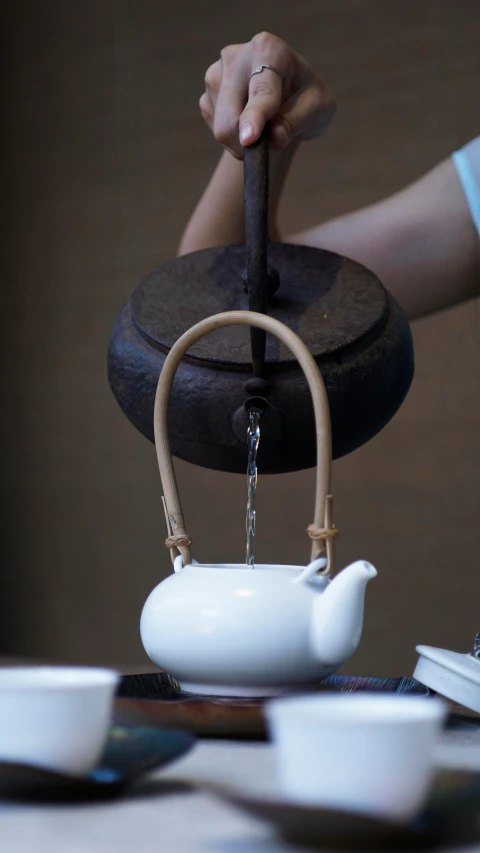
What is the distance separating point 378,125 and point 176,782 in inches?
113

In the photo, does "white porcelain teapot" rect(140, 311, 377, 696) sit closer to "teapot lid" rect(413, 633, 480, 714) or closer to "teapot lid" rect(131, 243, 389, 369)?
"teapot lid" rect(413, 633, 480, 714)

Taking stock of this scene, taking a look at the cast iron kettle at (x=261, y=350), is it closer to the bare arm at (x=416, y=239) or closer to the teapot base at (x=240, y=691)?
the teapot base at (x=240, y=691)

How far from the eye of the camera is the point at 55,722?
0.39 metres

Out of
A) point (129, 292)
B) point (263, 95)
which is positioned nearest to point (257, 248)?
point (263, 95)

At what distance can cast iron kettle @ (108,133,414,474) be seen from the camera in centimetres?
84

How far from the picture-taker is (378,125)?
3.06m

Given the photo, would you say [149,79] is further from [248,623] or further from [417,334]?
[248,623]

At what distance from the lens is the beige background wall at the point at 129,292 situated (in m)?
2.96

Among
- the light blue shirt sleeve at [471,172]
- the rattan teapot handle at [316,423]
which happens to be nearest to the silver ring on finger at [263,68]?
the rattan teapot handle at [316,423]

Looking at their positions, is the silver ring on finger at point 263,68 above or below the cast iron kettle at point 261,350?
above

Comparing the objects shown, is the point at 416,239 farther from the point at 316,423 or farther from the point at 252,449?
the point at 316,423

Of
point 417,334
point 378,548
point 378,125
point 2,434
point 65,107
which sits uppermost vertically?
point 65,107

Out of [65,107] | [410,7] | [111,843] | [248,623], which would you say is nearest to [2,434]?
[65,107]

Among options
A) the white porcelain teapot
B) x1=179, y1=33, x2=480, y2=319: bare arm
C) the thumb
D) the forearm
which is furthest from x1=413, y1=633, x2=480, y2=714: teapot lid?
the forearm
